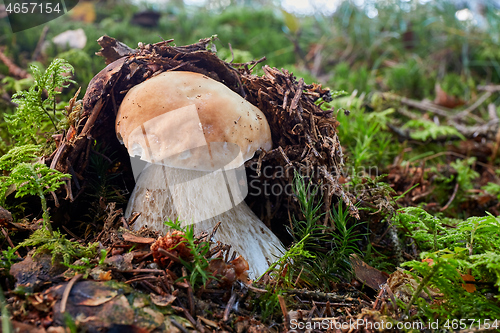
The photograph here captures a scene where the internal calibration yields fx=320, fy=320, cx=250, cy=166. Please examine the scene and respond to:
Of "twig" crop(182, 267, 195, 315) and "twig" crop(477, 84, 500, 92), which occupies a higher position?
"twig" crop(477, 84, 500, 92)

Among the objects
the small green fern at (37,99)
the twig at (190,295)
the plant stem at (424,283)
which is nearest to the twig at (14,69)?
the small green fern at (37,99)

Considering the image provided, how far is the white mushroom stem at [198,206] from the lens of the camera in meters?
1.67

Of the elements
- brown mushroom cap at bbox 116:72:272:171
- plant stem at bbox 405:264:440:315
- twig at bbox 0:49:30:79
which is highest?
twig at bbox 0:49:30:79

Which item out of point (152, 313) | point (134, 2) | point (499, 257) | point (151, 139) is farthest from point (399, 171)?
point (134, 2)

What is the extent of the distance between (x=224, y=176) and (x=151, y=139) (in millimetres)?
480

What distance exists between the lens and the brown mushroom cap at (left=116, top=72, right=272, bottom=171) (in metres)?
1.43

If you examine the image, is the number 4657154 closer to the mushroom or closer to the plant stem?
the mushroom

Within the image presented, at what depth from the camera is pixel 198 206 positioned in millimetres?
1688

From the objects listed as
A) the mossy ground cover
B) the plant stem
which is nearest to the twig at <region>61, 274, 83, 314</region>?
the mossy ground cover

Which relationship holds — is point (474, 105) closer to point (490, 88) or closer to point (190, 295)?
point (490, 88)

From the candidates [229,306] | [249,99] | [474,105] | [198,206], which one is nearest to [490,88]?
[474,105]

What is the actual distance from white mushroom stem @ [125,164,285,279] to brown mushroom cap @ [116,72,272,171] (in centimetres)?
25

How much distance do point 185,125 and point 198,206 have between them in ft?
1.53

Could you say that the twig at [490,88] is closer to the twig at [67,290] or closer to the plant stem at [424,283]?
the plant stem at [424,283]
